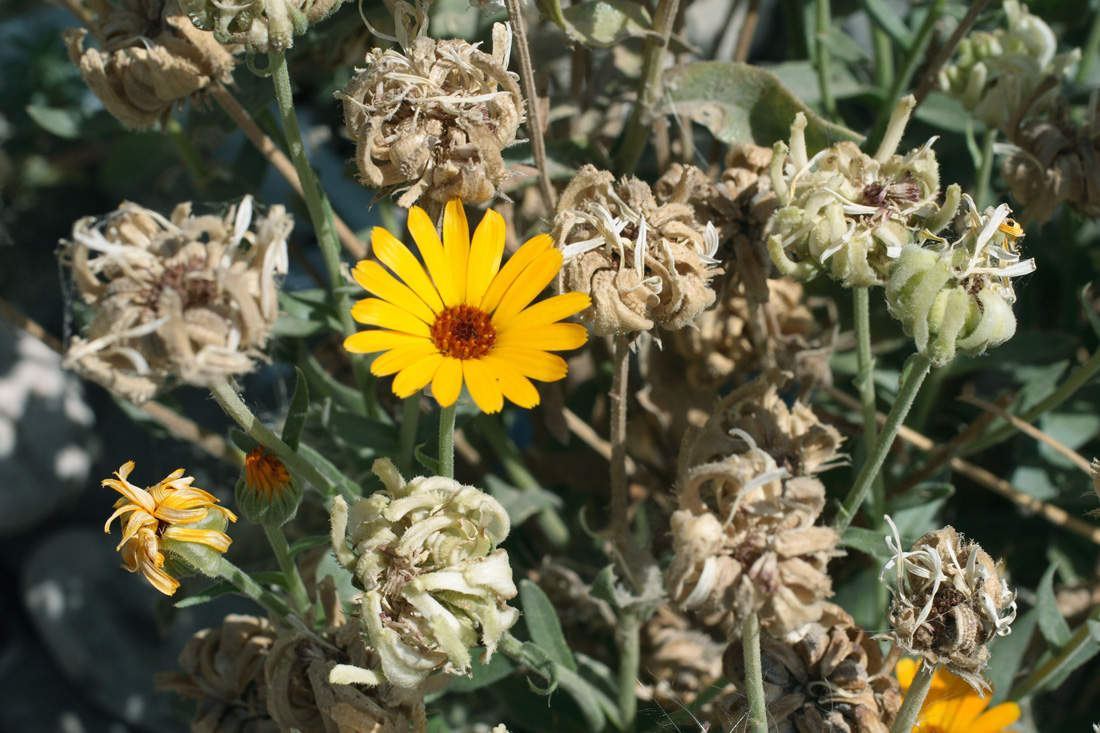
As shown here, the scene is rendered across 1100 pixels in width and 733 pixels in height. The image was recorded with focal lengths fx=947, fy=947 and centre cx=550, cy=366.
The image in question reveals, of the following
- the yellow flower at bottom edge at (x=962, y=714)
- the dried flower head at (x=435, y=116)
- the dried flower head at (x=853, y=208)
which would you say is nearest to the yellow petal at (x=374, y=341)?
the dried flower head at (x=435, y=116)

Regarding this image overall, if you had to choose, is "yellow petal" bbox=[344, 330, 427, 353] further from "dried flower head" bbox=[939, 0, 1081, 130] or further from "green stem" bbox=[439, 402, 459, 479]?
"dried flower head" bbox=[939, 0, 1081, 130]

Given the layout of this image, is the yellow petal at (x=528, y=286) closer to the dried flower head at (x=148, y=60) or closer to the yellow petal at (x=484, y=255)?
the yellow petal at (x=484, y=255)

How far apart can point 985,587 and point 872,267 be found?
491 mm

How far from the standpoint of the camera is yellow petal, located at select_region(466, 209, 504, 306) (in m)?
1.50

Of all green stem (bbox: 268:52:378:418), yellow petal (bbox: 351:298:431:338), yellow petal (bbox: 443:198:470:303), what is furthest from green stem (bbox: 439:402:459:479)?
green stem (bbox: 268:52:378:418)

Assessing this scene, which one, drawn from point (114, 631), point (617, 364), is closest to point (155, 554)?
point (617, 364)

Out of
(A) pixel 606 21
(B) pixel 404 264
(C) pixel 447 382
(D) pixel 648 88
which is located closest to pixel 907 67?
(D) pixel 648 88

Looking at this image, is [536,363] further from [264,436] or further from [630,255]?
[264,436]

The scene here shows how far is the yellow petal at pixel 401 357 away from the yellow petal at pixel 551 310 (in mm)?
135

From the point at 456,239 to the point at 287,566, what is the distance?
1.98 feet

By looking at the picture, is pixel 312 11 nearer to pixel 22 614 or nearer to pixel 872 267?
pixel 872 267

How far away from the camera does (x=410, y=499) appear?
1244mm

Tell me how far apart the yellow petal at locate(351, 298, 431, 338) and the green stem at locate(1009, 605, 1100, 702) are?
122 cm

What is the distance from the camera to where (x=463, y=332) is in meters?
1.50
